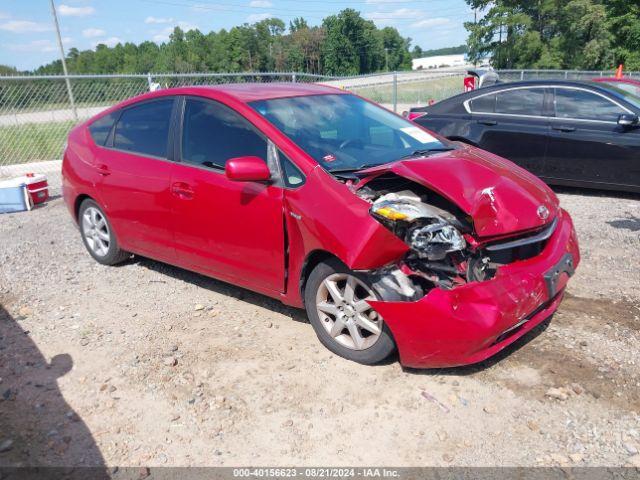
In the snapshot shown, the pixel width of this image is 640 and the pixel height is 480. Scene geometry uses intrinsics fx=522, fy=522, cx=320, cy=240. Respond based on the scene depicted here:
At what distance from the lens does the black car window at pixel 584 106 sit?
21.6 ft

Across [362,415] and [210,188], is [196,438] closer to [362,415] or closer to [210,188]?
[362,415]

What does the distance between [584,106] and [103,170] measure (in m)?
5.85

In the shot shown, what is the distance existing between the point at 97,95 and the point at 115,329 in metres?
9.35

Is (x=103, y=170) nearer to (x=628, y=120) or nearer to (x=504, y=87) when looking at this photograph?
(x=504, y=87)

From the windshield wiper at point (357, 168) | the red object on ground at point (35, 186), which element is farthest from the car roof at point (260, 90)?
the red object on ground at point (35, 186)

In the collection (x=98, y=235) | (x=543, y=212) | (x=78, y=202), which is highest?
(x=543, y=212)

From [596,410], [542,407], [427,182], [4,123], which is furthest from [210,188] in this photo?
[4,123]

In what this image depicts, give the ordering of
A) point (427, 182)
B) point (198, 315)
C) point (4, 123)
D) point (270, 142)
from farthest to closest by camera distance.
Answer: point (4, 123), point (198, 315), point (270, 142), point (427, 182)

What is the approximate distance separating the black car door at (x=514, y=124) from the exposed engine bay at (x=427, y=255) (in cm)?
437

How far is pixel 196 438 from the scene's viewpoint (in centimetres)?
279

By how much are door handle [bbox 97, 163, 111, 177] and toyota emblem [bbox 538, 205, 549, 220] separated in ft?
11.8

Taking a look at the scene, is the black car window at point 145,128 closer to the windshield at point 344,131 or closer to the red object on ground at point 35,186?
the windshield at point 344,131

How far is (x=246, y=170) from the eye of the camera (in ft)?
11.0

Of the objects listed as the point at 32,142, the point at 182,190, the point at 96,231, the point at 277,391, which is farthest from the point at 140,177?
the point at 32,142
